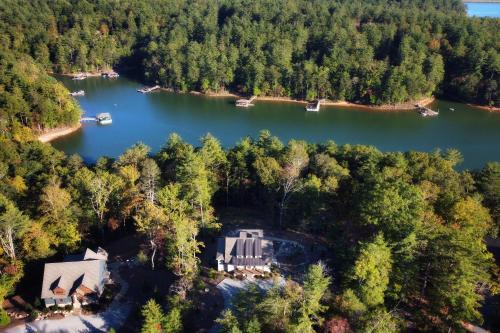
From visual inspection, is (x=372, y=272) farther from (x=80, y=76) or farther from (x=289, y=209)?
(x=80, y=76)

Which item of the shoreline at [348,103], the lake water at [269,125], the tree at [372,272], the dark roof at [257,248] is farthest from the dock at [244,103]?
the tree at [372,272]

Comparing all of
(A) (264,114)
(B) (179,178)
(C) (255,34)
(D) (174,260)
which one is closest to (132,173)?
(B) (179,178)

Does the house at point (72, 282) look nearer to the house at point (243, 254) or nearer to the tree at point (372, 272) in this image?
the house at point (243, 254)

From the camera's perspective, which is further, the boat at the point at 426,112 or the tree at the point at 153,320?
the boat at the point at 426,112

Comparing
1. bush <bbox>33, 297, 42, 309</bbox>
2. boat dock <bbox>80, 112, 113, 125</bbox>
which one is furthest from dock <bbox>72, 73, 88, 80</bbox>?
bush <bbox>33, 297, 42, 309</bbox>

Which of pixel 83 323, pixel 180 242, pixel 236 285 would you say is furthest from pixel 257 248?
pixel 83 323

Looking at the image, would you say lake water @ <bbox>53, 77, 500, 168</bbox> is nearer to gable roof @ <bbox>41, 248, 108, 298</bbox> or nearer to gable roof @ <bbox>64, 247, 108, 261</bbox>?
gable roof @ <bbox>64, 247, 108, 261</bbox>
